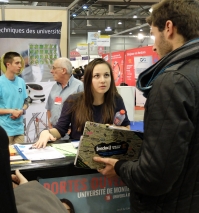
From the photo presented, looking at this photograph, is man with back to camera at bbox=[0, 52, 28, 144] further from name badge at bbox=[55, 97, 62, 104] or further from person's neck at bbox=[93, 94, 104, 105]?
person's neck at bbox=[93, 94, 104, 105]

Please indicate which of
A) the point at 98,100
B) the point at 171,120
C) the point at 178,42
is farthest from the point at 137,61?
the point at 171,120

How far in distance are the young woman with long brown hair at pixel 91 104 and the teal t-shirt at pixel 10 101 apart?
1427 millimetres

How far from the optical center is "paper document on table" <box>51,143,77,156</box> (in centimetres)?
178

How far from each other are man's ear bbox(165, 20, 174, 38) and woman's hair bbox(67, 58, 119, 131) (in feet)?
3.91

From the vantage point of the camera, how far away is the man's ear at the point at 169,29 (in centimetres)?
114

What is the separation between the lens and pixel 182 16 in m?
1.12

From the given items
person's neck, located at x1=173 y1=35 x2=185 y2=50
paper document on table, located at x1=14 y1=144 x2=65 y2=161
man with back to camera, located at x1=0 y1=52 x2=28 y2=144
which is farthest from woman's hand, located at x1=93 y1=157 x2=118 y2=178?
man with back to camera, located at x1=0 y1=52 x2=28 y2=144

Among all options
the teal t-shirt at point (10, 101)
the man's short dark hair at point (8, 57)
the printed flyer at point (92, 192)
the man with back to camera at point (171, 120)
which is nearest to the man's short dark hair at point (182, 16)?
the man with back to camera at point (171, 120)

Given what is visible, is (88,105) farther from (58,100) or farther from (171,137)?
(58,100)

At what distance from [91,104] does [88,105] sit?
0.03 meters

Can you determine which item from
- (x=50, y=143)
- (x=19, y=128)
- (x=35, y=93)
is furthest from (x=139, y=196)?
(x=35, y=93)

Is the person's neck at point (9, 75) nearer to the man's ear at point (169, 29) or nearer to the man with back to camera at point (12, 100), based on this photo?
the man with back to camera at point (12, 100)

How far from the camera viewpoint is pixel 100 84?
7.41ft

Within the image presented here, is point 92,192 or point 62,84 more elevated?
point 62,84
